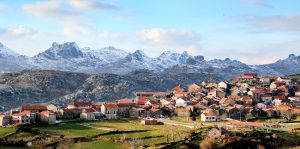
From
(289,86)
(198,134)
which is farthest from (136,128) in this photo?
(289,86)

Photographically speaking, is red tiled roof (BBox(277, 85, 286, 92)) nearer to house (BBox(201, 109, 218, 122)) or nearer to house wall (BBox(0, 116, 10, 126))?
house (BBox(201, 109, 218, 122))

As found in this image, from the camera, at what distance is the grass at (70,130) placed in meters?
79.3

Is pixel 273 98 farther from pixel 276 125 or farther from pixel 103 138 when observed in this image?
pixel 103 138

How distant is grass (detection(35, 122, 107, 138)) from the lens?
260 feet

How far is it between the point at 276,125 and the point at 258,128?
7115 millimetres

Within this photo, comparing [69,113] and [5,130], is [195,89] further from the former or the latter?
[5,130]

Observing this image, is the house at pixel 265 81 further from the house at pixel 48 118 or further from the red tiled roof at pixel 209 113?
the house at pixel 48 118

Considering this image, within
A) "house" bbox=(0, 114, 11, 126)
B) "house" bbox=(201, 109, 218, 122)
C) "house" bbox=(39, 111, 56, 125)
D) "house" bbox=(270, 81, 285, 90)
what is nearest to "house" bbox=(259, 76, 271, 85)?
"house" bbox=(270, 81, 285, 90)

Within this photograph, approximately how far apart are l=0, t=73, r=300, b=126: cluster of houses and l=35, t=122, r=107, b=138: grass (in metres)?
4.92

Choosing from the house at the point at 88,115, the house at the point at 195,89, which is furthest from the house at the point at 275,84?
the house at the point at 88,115

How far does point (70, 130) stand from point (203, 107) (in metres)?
42.4

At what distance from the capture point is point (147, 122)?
3698 inches

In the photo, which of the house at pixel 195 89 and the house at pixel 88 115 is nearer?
the house at pixel 88 115

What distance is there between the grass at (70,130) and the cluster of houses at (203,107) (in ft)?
16.1
